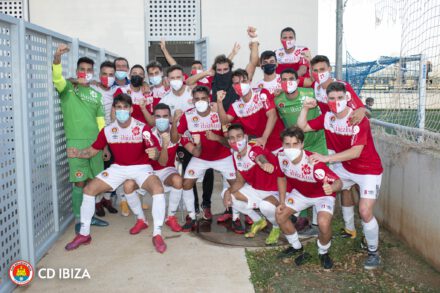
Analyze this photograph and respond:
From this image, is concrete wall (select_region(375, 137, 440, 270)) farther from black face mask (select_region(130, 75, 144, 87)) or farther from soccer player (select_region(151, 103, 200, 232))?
black face mask (select_region(130, 75, 144, 87))

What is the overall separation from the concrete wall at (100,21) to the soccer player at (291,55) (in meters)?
4.86

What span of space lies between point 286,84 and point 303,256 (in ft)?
5.81

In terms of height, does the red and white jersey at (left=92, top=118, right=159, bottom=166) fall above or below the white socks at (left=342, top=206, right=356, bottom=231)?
above

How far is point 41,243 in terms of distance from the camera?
4805 millimetres

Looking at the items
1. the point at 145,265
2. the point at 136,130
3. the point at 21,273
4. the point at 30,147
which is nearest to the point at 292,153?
the point at 145,265

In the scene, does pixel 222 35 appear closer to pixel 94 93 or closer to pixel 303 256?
pixel 94 93

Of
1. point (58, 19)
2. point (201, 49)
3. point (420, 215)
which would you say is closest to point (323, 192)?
point (420, 215)

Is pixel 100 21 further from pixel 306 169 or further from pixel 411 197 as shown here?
pixel 411 197

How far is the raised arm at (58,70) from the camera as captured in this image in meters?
4.81

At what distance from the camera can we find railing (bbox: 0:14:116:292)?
3865 millimetres

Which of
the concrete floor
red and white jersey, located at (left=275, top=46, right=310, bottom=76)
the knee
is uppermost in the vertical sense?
red and white jersey, located at (left=275, top=46, right=310, bottom=76)

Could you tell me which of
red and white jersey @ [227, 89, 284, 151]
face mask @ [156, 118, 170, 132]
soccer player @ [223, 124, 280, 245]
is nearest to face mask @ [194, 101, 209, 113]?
red and white jersey @ [227, 89, 284, 151]

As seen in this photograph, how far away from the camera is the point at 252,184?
5.23 meters

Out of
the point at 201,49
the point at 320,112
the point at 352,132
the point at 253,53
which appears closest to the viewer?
the point at 352,132
